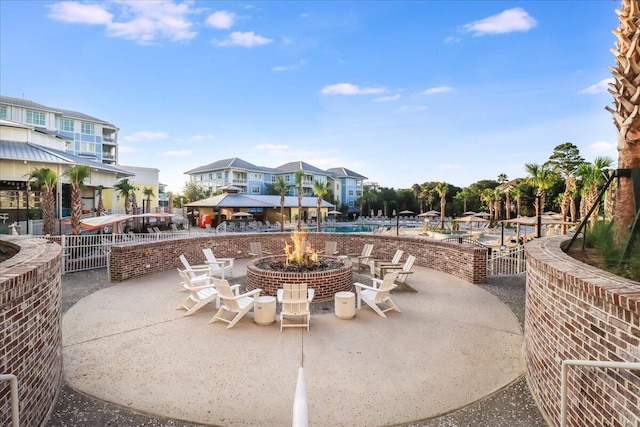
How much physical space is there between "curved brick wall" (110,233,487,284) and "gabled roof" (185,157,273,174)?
43566mm

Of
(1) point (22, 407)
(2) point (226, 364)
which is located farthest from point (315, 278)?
A: (1) point (22, 407)

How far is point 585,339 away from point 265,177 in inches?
2387

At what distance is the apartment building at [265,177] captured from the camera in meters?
57.2

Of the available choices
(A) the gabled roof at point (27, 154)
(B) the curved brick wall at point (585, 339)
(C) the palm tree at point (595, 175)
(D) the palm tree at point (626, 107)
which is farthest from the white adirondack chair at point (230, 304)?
(C) the palm tree at point (595, 175)

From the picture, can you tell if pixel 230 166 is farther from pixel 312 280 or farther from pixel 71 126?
pixel 312 280

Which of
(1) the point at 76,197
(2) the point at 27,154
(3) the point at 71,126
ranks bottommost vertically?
(1) the point at 76,197

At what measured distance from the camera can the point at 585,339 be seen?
9.21 feet

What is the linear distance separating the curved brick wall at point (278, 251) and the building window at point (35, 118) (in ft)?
157

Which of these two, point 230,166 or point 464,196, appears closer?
point 464,196

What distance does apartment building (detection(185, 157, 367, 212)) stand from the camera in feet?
188

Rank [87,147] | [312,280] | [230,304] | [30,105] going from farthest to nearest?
[87,147], [30,105], [312,280], [230,304]

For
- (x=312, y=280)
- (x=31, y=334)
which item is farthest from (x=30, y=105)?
(x=31, y=334)

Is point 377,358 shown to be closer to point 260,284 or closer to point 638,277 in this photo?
point 638,277

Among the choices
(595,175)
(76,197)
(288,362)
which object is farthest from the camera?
(595,175)
